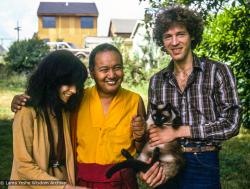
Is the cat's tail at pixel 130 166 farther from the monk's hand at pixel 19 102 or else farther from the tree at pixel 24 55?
the tree at pixel 24 55

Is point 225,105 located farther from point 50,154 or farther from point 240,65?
point 240,65

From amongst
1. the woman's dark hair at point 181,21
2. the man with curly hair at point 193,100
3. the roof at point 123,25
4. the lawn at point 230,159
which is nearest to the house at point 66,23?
the roof at point 123,25

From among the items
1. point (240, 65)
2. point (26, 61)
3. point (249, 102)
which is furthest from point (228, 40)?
point (26, 61)

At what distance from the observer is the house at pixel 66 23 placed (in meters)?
54.2

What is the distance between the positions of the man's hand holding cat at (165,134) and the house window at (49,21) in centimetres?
5325

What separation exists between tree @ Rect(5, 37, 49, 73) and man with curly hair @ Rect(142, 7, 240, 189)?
19.9 metres

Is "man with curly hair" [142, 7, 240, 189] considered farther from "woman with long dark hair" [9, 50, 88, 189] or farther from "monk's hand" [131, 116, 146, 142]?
"woman with long dark hair" [9, 50, 88, 189]

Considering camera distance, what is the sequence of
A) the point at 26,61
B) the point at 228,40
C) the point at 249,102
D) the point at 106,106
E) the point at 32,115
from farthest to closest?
the point at 26,61
the point at 249,102
the point at 228,40
the point at 106,106
the point at 32,115

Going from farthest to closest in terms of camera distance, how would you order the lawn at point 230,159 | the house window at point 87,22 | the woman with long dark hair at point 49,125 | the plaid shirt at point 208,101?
the house window at point 87,22 → the lawn at point 230,159 → the plaid shirt at point 208,101 → the woman with long dark hair at point 49,125

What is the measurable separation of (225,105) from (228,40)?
19.5ft

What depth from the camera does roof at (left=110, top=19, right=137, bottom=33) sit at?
46.2m

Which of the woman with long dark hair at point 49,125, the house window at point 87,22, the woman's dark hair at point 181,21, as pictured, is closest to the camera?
the woman with long dark hair at point 49,125

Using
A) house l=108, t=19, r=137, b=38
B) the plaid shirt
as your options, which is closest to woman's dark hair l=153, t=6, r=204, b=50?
the plaid shirt

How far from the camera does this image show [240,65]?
28.7 ft
